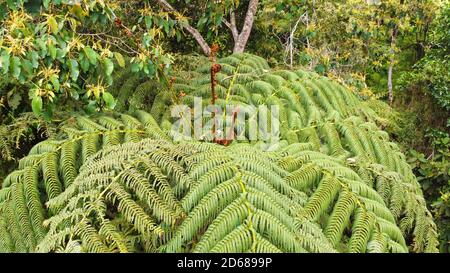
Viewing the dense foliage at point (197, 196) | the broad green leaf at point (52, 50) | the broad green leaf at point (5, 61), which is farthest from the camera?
the broad green leaf at point (52, 50)

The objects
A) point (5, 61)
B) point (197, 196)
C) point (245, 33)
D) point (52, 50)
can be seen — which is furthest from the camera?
point (245, 33)

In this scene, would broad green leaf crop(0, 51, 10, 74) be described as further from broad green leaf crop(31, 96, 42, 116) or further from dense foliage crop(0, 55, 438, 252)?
dense foliage crop(0, 55, 438, 252)

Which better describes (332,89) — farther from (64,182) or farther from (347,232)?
(64,182)

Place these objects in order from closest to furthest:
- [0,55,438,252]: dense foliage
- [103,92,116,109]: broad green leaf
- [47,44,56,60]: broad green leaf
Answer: [0,55,438,252]: dense foliage, [47,44,56,60]: broad green leaf, [103,92,116,109]: broad green leaf

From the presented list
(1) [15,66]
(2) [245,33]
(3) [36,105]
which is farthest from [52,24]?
(2) [245,33]

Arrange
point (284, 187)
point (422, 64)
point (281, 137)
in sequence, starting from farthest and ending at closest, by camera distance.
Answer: point (422, 64) < point (281, 137) < point (284, 187)

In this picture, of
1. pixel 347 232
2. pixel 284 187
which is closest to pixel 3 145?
pixel 284 187

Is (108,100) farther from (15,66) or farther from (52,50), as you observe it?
(15,66)

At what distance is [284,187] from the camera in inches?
75.6

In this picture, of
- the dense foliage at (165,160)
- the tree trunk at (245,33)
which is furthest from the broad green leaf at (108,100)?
the tree trunk at (245,33)

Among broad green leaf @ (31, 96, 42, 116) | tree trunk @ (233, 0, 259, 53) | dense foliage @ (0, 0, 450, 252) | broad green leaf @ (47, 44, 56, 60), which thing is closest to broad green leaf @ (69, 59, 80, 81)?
dense foliage @ (0, 0, 450, 252)

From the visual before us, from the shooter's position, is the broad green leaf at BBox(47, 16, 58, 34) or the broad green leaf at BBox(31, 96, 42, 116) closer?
the broad green leaf at BBox(31, 96, 42, 116)

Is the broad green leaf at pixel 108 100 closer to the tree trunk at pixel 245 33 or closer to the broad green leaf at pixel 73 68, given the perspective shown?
the broad green leaf at pixel 73 68
